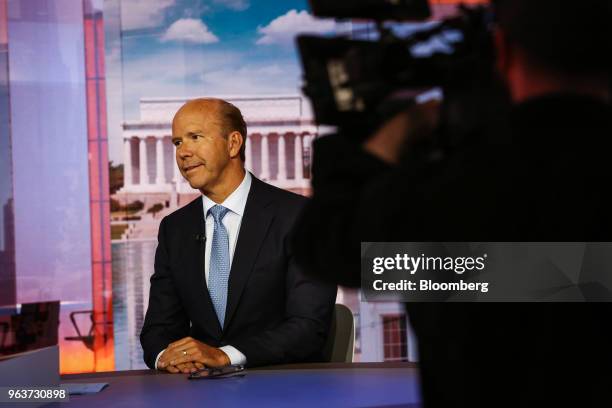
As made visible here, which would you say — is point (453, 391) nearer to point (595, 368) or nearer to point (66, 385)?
point (595, 368)

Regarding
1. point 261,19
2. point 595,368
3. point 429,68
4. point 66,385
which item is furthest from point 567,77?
point 261,19

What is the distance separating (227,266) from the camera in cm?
246

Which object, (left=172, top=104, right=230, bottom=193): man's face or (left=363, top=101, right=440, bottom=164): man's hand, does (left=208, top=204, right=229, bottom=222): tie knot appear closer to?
(left=172, top=104, right=230, bottom=193): man's face

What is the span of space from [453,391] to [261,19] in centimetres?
394

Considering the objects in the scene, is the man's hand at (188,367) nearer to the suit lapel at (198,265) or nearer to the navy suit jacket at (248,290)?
the navy suit jacket at (248,290)

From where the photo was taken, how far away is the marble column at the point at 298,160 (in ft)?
15.5

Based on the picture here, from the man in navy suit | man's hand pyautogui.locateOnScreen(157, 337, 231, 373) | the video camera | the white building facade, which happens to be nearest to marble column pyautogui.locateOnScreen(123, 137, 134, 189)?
the white building facade

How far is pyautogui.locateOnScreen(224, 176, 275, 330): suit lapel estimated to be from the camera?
7.90 ft

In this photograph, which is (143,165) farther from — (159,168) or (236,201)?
(236,201)

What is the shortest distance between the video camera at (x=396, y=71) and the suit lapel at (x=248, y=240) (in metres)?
1.44

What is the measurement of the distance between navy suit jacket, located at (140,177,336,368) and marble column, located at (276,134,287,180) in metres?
2.11

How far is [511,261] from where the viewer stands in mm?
926

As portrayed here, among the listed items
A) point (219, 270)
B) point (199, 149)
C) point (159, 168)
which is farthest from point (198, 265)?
point (159, 168)

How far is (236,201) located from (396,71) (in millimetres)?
1623
